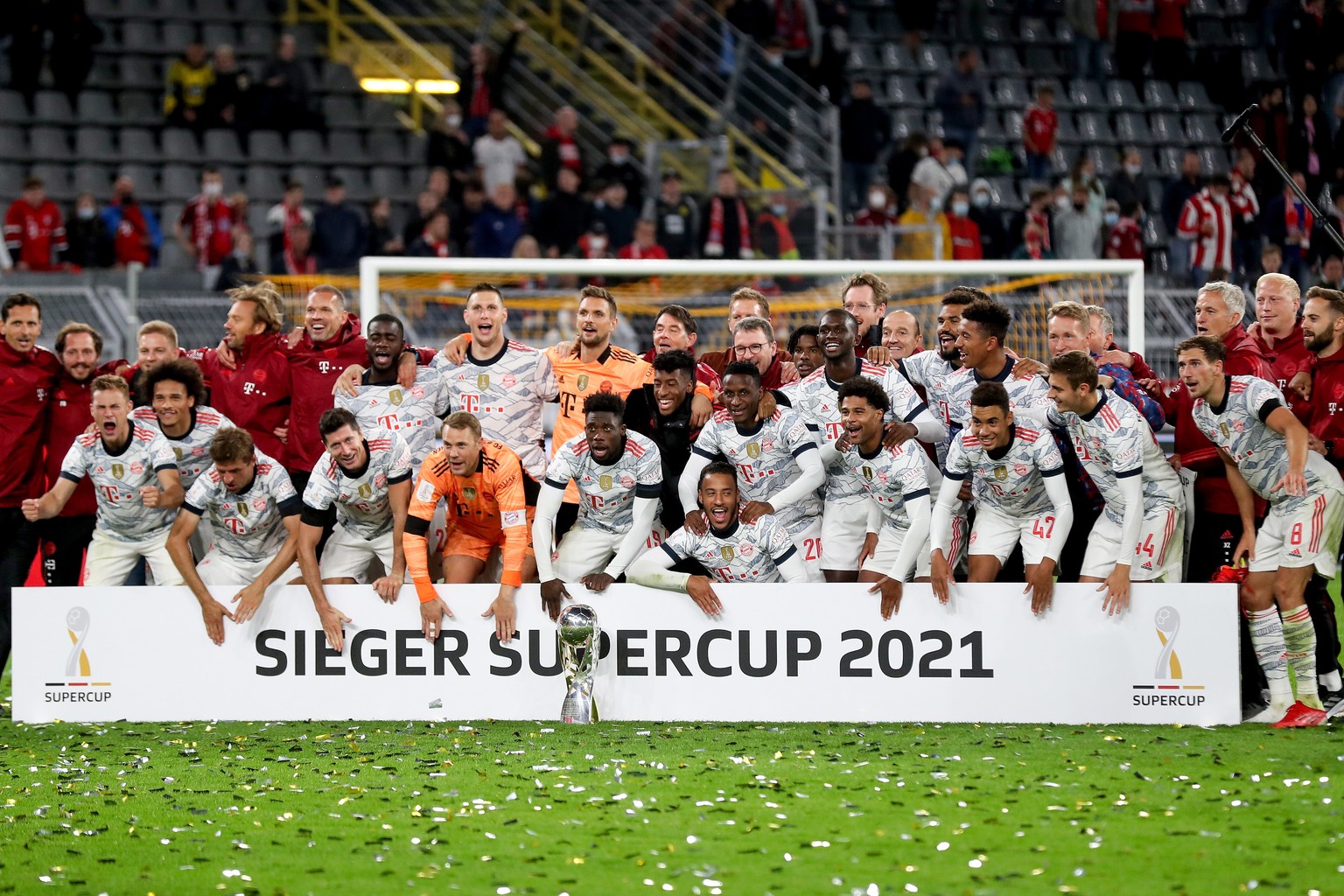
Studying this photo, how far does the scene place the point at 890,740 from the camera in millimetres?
6941

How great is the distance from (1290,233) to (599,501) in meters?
10.7

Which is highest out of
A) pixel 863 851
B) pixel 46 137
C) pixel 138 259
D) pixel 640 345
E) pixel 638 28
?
pixel 638 28

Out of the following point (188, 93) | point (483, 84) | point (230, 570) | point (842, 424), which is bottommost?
point (230, 570)

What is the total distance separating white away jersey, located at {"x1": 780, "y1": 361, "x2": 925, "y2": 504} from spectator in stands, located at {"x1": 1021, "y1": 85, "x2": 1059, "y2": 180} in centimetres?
1118

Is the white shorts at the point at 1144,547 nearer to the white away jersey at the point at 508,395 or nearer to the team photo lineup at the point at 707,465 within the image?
the team photo lineup at the point at 707,465

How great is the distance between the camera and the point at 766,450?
310 inches

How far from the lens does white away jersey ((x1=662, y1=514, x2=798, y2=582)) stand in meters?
7.71

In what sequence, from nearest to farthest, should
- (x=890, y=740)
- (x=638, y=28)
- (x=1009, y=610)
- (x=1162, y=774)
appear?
1. (x=1162, y=774)
2. (x=890, y=740)
3. (x=1009, y=610)
4. (x=638, y=28)

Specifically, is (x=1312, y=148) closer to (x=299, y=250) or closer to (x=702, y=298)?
(x=702, y=298)

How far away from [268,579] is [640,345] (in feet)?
20.6

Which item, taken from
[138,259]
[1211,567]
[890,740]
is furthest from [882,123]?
[890,740]

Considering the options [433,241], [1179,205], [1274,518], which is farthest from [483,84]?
[1274,518]

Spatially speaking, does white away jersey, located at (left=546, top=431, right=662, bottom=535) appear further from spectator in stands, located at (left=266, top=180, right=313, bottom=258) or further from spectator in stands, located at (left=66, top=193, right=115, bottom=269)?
spectator in stands, located at (left=66, top=193, right=115, bottom=269)

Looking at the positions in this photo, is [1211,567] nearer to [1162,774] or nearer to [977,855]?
[1162,774]
